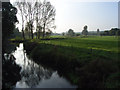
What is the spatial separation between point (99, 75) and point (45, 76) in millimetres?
5638

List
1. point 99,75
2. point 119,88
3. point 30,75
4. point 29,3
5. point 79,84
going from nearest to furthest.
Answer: point 119,88
point 99,75
point 79,84
point 30,75
point 29,3

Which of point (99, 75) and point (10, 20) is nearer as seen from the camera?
point (99, 75)

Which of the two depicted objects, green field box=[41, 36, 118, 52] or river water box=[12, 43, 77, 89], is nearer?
river water box=[12, 43, 77, 89]

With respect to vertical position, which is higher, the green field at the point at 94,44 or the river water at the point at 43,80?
the green field at the point at 94,44

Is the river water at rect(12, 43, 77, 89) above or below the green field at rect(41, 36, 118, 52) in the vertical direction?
below

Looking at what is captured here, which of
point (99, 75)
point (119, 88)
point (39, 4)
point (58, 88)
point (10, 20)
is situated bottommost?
point (58, 88)

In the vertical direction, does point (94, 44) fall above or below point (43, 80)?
above

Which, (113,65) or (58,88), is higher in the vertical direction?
(113,65)

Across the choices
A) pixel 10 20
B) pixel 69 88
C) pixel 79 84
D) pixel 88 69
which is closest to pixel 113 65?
pixel 88 69

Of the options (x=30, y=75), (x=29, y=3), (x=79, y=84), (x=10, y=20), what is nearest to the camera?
(x=79, y=84)

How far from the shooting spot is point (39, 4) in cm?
4059

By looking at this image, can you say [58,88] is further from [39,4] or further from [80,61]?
[39,4]

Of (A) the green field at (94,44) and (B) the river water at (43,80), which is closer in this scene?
(B) the river water at (43,80)

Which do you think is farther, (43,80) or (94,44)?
(94,44)
